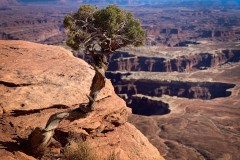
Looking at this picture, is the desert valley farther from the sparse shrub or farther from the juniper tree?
the juniper tree

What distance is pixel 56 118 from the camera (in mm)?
12812

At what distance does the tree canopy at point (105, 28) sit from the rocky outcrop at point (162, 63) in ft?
352

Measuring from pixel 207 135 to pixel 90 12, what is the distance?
1656 inches

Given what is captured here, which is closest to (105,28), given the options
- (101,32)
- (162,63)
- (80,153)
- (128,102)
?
(101,32)

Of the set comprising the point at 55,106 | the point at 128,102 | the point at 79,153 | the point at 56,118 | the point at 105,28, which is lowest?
the point at 128,102

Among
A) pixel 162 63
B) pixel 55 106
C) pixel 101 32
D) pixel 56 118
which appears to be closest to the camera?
pixel 56 118

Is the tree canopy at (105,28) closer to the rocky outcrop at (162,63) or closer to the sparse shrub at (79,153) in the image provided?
the sparse shrub at (79,153)

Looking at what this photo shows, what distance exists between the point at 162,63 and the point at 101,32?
110245 millimetres

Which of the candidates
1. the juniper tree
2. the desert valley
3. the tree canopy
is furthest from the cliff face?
the tree canopy

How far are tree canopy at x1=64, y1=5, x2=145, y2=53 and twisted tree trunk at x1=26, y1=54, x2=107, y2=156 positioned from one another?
0.75 metres

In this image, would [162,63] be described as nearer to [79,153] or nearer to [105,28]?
[105,28]

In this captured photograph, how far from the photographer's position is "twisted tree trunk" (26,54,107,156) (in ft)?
40.4

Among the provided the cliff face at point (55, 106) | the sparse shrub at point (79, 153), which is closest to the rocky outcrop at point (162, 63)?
the cliff face at point (55, 106)

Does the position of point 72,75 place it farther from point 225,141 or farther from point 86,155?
point 225,141
